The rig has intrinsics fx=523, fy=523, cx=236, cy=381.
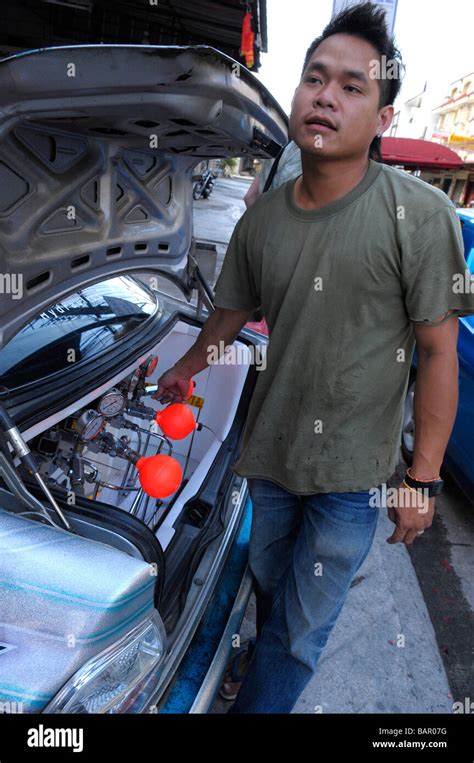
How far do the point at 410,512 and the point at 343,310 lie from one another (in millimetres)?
563

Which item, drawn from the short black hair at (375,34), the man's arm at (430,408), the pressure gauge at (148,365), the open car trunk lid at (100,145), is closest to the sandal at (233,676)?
the man's arm at (430,408)

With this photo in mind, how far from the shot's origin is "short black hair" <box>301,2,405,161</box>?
4.28ft

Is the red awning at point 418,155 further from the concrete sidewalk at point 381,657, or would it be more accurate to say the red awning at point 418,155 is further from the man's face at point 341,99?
the man's face at point 341,99

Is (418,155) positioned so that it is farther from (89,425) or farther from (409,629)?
(89,425)

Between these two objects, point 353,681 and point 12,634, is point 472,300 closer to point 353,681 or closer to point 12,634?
point 12,634

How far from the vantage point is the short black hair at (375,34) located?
130cm

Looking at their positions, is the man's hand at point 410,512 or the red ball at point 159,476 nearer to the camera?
the man's hand at point 410,512

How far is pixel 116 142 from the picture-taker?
1.43 meters

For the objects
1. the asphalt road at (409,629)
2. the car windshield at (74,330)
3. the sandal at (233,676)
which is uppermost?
the car windshield at (74,330)

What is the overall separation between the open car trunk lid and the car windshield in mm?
200

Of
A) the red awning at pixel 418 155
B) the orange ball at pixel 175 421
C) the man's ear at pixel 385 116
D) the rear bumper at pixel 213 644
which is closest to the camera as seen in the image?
the man's ear at pixel 385 116

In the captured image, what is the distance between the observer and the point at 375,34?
1.30 metres

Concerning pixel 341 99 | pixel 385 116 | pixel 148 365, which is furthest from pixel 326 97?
pixel 148 365

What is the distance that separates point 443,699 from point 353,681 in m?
0.37
